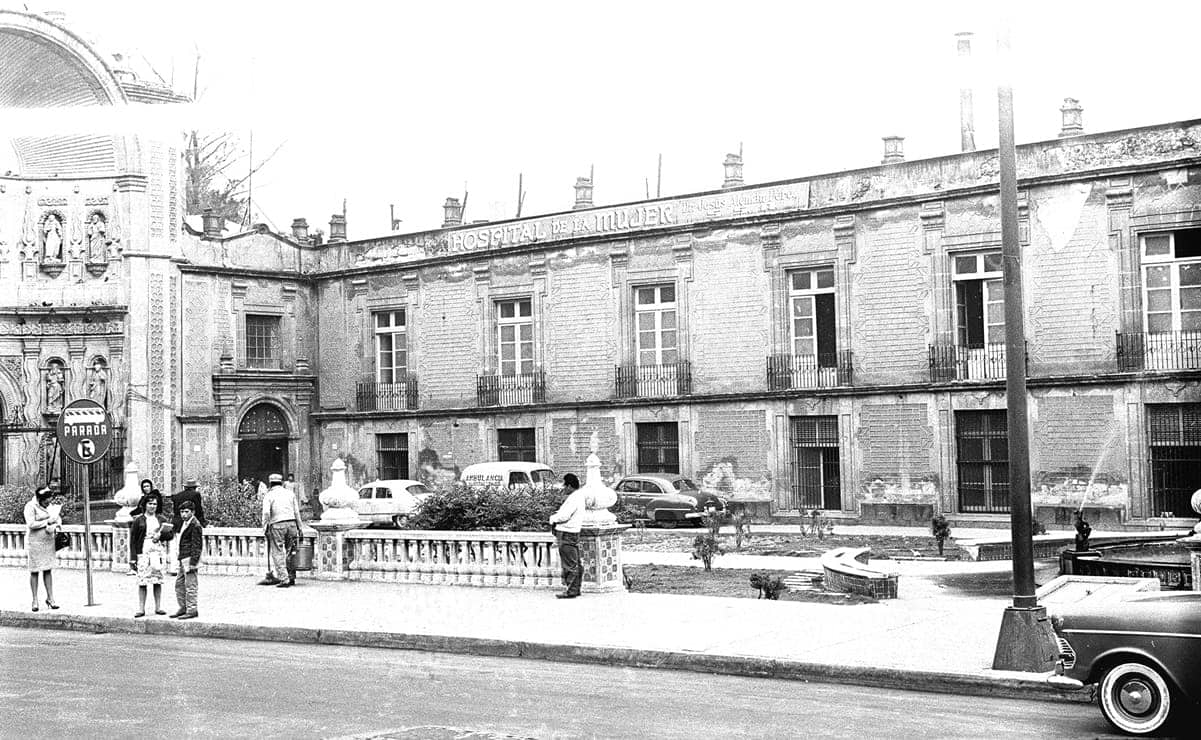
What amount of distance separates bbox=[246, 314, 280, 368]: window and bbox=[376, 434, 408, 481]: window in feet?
12.9

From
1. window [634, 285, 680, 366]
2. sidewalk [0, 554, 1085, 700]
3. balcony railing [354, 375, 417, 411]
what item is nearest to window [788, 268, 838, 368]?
window [634, 285, 680, 366]

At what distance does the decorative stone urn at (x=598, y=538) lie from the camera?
16.7m

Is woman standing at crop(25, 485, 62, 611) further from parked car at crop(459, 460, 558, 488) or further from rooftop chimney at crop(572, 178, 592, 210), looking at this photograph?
rooftop chimney at crop(572, 178, 592, 210)

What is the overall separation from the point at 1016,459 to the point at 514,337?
28232 mm

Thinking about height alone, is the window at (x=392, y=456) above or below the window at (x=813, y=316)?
below

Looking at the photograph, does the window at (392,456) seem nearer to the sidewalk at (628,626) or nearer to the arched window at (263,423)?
the arched window at (263,423)

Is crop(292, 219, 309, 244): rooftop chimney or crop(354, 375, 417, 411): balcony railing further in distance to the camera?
crop(292, 219, 309, 244): rooftop chimney

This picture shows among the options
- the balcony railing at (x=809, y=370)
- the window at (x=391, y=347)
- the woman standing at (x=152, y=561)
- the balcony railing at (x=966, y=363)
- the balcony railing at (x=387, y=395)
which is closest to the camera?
the woman standing at (x=152, y=561)

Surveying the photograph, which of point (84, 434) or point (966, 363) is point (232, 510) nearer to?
point (84, 434)

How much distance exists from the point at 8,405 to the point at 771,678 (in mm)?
29995

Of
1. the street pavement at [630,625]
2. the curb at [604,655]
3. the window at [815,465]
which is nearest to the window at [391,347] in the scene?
the window at [815,465]

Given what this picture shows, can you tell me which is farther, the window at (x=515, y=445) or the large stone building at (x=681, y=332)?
the window at (x=515, y=445)

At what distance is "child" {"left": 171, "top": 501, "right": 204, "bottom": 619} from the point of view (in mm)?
15898

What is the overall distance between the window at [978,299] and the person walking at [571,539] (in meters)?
17.3
